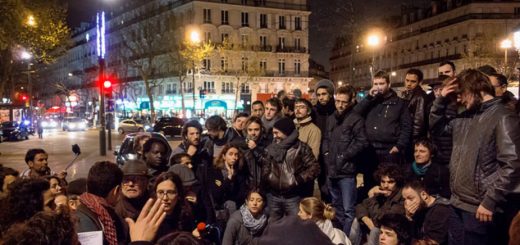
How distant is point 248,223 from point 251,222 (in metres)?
0.04

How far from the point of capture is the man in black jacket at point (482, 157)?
4.30 m

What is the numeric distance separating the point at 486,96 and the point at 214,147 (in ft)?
15.8

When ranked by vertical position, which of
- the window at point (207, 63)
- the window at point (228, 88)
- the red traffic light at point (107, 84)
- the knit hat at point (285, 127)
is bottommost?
the knit hat at point (285, 127)

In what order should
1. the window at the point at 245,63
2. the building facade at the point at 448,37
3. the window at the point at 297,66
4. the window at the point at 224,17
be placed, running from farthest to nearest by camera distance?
the window at the point at 297,66 → the window at the point at 224,17 → the window at the point at 245,63 → the building facade at the point at 448,37

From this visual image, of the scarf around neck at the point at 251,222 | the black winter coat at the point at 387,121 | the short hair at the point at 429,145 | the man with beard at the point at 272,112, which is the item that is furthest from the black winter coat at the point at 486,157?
the man with beard at the point at 272,112

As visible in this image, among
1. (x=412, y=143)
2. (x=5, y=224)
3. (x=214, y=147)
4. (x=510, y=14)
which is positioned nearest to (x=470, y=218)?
(x=412, y=143)

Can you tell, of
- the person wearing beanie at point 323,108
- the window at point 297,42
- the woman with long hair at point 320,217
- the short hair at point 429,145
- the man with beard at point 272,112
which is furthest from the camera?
the window at point 297,42

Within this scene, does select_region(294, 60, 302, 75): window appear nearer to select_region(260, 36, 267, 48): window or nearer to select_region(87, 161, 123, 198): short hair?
select_region(260, 36, 267, 48): window

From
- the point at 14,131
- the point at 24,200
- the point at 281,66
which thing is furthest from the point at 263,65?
the point at 24,200

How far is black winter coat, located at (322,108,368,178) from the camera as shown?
7.10 metres

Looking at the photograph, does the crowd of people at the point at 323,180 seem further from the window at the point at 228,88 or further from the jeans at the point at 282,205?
the window at the point at 228,88

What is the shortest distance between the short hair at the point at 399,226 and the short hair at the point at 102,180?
2.77 metres

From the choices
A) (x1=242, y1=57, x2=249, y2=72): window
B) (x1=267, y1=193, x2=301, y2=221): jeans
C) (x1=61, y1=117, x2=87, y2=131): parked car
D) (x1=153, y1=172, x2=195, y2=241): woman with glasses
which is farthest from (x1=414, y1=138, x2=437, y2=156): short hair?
(x1=242, y1=57, x2=249, y2=72): window

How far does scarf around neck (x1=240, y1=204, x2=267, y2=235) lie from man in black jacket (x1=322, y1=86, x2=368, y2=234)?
1503 millimetres
